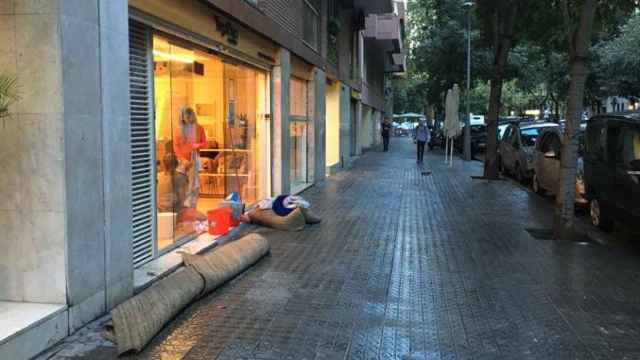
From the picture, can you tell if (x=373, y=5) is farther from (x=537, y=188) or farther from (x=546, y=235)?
(x=546, y=235)

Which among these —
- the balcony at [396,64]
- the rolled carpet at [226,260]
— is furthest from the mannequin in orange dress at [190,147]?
the balcony at [396,64]

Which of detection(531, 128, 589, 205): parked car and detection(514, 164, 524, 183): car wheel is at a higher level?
detection(531, 128, 589, 205): parked car

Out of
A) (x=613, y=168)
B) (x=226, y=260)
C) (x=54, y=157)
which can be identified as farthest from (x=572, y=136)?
(x=54, y=157)

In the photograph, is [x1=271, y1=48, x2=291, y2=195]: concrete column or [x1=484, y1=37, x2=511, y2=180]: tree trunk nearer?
[x1=271, y1=48, x2=291, y2=195]: concrete column

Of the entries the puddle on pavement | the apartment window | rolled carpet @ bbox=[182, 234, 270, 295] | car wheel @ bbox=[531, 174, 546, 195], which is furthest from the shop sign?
car wheel @ bbox=[531, 174, 546, 195]

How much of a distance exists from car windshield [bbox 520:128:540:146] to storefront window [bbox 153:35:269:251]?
9.16 m

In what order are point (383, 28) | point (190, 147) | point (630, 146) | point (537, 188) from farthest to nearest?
point (383, 28) < point (537, 188) < point (630, 146) < point (190, 147)

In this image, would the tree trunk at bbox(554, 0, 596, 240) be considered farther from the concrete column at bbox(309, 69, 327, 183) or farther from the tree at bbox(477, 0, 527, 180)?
the concrete column at bbox(309, 69, 327, 183)

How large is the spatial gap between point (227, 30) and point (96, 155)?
475 centimetres

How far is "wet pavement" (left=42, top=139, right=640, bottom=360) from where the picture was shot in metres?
5.02

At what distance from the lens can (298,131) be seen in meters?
16.2

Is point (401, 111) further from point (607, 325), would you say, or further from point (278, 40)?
point (607, 325)

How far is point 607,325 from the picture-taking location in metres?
5.61

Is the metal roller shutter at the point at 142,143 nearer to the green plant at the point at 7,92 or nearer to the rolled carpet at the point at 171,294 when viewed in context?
the rolled carpet at the point at 171,294
